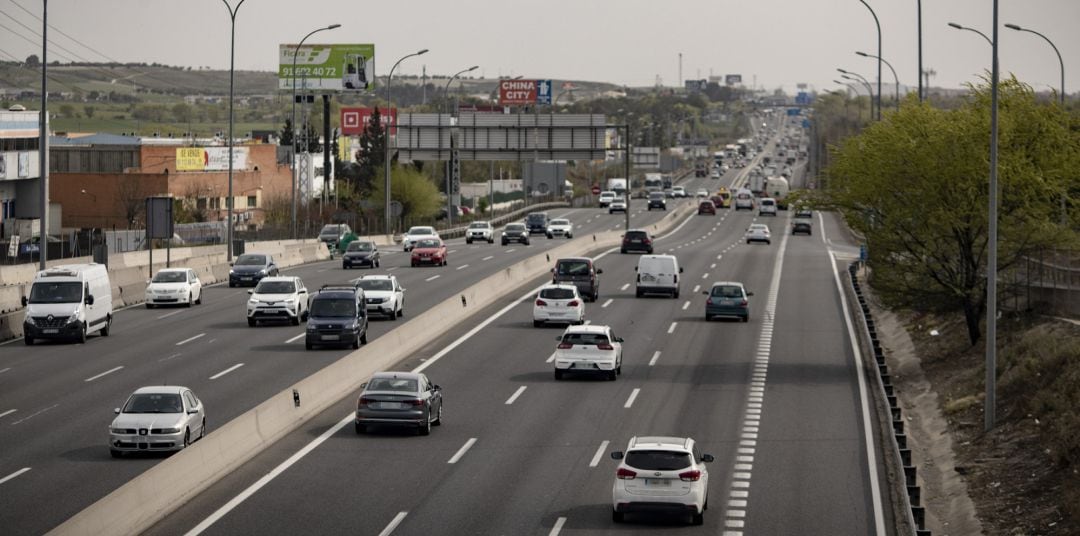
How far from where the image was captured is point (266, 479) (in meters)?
27.8

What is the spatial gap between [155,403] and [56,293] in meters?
19.0

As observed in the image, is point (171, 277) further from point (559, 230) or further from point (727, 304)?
point (559, 230)

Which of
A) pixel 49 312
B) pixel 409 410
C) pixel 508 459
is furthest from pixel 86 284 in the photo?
pixel 508 459

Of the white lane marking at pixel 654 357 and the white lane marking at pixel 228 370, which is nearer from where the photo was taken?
the white lane marking at pixel 228 370

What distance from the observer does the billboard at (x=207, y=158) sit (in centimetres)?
13325

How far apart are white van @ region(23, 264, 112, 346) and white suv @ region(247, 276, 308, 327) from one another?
Result: 5.88 m

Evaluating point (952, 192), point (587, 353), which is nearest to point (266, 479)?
point (587, 353)

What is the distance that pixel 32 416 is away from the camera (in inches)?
1328

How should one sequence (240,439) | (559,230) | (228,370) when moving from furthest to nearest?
(559,230) < (228,370) < (240,439)

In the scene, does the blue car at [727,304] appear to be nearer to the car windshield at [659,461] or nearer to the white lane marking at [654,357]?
the white lane marking at [654,357]

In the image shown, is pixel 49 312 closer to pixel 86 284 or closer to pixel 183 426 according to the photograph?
pixel 86 284

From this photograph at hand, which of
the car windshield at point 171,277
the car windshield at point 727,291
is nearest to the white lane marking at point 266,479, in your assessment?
the car windshield at point 727,291

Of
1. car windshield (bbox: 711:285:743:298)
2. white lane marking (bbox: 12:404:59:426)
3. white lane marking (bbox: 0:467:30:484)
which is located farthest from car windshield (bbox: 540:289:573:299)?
white lane marking (bbox: 0:467:30:484)

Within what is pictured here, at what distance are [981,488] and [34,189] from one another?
9020cm
